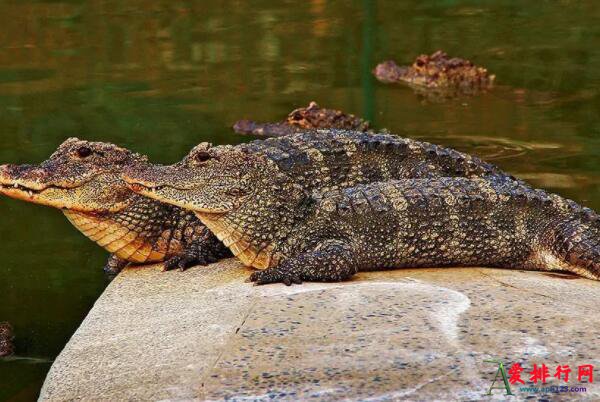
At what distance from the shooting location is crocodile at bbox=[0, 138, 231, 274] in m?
6.22

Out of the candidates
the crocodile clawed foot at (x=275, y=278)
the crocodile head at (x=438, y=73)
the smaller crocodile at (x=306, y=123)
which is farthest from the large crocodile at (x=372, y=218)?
the crocodile head at (x=438, y=73)

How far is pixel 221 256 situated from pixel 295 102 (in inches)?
213

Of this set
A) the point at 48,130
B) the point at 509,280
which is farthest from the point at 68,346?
the point at 48,130

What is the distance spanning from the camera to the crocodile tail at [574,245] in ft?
19.1

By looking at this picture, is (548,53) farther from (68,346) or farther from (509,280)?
(68,346)

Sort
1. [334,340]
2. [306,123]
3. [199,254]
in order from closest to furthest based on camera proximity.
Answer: [334,340] < [199,254] < [306,123]

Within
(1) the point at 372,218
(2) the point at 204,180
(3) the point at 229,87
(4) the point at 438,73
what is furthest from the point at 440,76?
(2) the point at 204,180

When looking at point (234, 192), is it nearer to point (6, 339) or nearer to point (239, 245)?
point (239, 245)

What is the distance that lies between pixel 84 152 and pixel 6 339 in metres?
1.16

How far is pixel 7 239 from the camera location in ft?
25.1

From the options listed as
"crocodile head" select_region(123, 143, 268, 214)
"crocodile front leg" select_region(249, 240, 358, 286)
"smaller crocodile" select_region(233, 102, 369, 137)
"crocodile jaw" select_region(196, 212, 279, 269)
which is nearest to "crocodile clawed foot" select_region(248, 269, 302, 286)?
"crocodile front leg" select_region(249, 240, 358, 286)

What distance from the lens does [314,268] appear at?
555 centimetres

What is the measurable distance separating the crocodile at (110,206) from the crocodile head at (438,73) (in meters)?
6.07

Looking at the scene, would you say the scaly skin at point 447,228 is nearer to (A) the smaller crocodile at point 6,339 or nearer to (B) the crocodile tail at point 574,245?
(B) the crocodile tail at point 574,245
